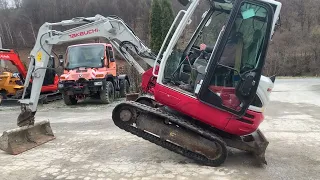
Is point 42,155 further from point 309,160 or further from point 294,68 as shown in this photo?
point 294,68

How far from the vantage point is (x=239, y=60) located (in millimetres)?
4797

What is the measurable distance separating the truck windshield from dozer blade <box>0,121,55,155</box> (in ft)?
21.0

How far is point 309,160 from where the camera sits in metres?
5.37

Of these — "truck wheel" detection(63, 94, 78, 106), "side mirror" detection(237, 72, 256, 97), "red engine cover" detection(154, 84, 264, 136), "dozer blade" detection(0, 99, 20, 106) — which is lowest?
"dozer blade" detection(0, 99, 20, 106)

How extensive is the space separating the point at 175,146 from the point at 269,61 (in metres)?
38.4

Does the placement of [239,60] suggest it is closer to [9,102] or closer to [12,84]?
[9,102]

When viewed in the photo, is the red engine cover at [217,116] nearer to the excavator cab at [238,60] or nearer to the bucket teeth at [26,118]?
the excavator cab at [238,60]

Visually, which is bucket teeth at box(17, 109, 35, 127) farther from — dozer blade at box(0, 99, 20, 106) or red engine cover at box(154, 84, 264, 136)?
dozer blade at box(0, 99, 20, 106)

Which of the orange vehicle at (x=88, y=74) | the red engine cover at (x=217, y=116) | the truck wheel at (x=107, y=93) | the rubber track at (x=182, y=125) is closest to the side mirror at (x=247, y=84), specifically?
the red engine cover at (x=217, y=116)

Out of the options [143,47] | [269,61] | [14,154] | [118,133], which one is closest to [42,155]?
[14,154]

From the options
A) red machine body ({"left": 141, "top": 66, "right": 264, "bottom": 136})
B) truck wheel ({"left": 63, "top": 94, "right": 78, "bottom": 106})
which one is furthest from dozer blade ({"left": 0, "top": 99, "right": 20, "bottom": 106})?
red machine body ({"left": 141, "top": 66, "right": 264, "bottom": 136})

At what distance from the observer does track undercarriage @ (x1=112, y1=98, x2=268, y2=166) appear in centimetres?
495

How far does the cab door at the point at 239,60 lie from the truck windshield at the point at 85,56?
29.4 ft

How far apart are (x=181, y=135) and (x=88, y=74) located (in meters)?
8.19
